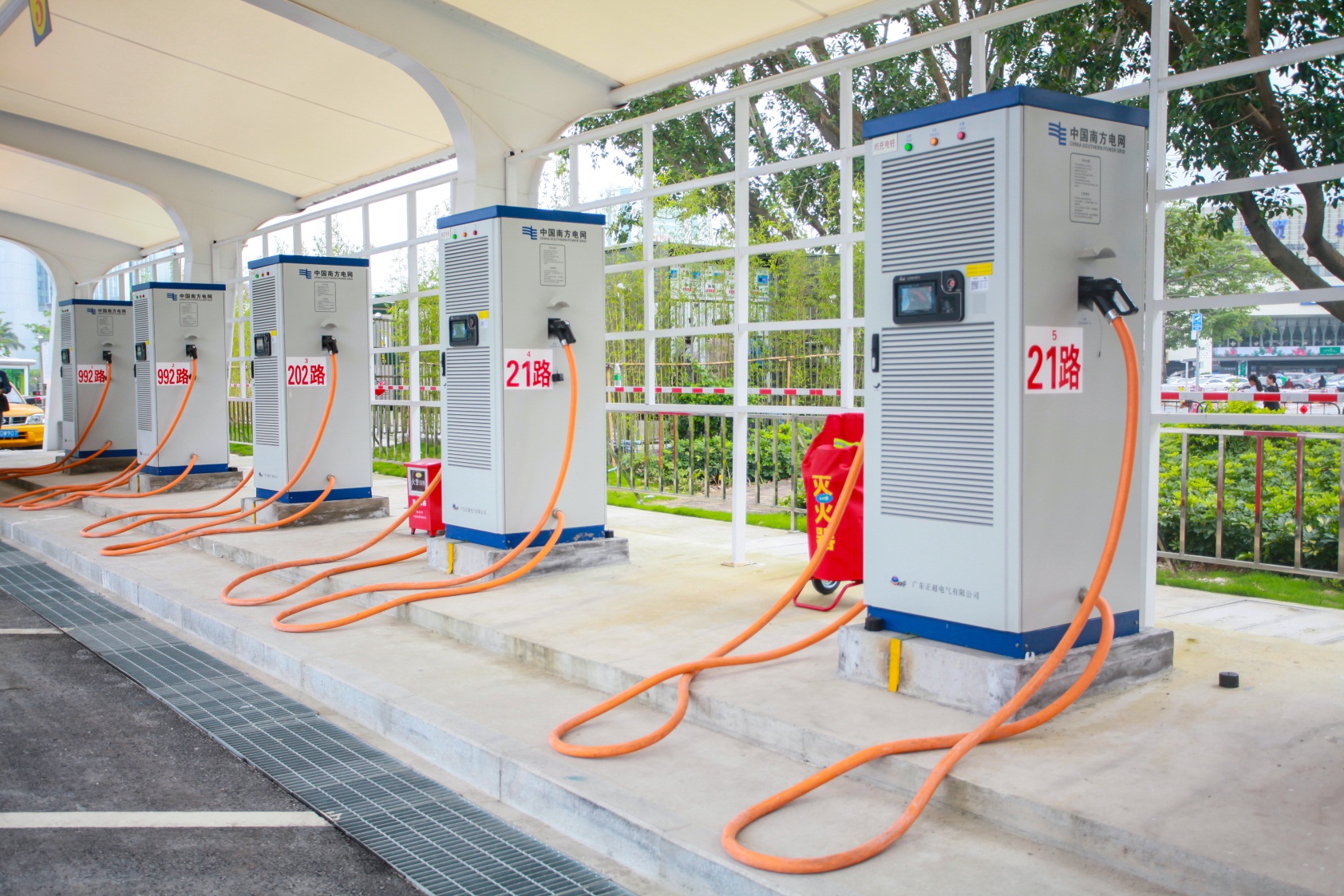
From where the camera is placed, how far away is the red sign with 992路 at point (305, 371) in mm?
9289

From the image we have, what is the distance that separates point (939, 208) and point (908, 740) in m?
1.99

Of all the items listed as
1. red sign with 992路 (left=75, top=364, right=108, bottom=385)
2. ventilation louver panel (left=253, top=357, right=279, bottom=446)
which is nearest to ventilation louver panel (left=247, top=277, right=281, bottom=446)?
ventilation louver panel (left=253, top=357, right=279, bottom=446)

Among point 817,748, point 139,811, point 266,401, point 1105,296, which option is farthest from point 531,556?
point 266,401

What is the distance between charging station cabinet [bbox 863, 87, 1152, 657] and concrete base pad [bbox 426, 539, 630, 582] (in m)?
2.94

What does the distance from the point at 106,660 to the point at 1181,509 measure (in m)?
6.59

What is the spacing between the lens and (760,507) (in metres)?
10.0

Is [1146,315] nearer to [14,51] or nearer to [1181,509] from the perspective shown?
[1181,509]

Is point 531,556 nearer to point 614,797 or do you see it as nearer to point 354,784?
point 354,784

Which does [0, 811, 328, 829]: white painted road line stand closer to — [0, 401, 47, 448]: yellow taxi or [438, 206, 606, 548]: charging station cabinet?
[438, 206, 606, 548]: charging station cabinet

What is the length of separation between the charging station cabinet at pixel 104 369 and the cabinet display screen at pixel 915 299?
13.0m

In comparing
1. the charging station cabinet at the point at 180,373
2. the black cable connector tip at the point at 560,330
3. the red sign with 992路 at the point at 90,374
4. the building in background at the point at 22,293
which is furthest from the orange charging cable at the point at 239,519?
the building in background at the point at 22,293

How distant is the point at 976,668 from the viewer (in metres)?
3.89

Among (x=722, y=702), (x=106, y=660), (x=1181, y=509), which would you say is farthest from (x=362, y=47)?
(x=1181, y=509)

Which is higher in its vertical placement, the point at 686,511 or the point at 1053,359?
the point at 1053,359
